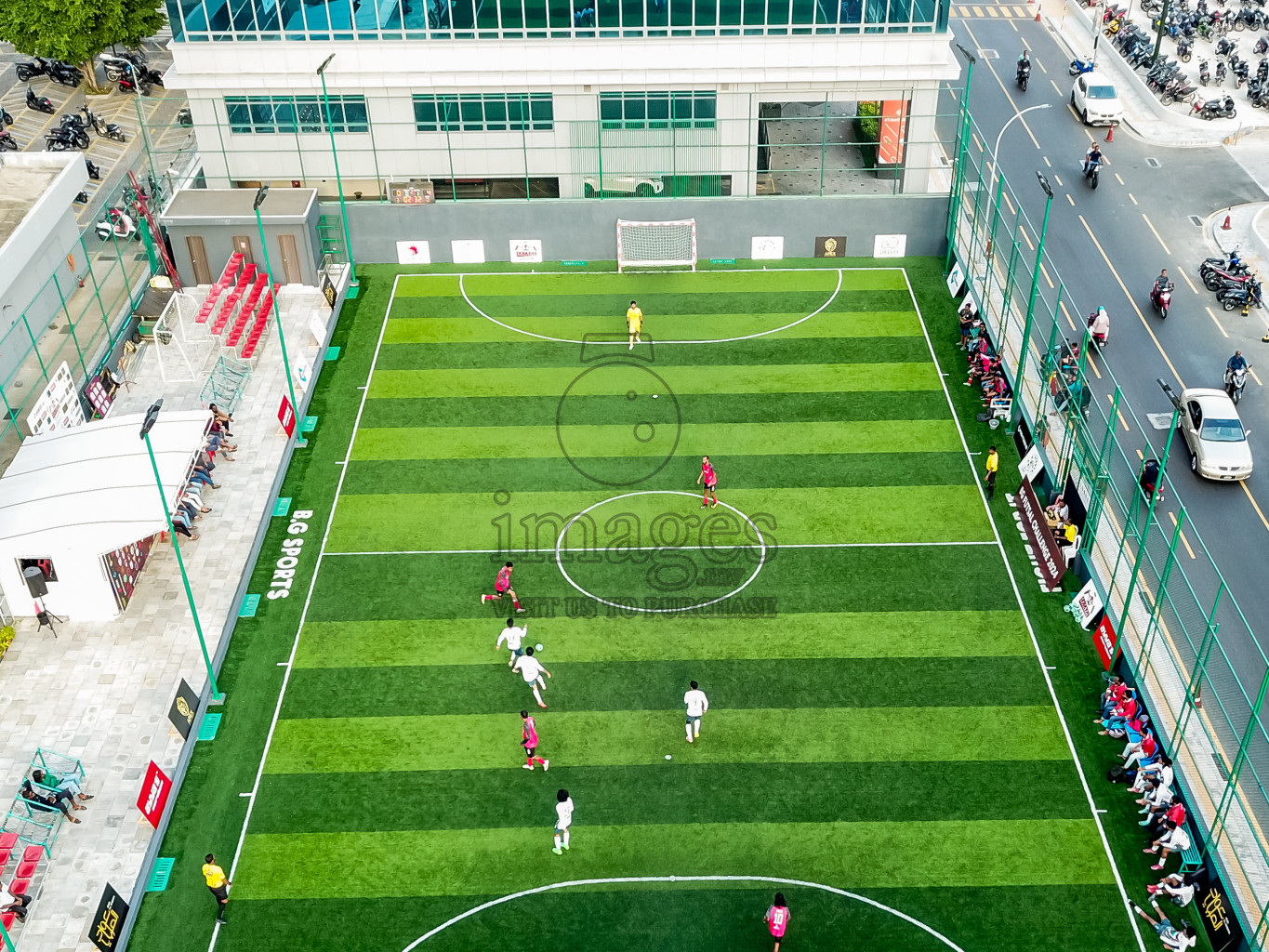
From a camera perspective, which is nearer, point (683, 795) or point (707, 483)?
point (683, 795)

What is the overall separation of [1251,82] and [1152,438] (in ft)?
88.3

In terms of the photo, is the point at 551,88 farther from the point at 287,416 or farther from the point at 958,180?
the point at 287,416

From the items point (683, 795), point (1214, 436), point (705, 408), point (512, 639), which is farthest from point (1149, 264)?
point (683, 795)

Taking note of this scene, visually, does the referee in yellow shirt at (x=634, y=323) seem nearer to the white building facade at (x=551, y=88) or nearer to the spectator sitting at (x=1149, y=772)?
the white building facade at (x=551, y=88)

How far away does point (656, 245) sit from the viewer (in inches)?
1689

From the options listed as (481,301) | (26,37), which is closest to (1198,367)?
(481,301)

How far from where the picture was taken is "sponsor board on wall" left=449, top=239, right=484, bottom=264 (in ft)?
141

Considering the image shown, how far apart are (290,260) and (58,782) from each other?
21182 mm

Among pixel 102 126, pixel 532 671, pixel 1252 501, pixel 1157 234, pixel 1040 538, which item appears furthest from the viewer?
pixel 102 126

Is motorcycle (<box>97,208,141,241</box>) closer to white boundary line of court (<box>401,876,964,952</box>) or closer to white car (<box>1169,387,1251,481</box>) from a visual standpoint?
white boundary line of court (<box>401,876,964,952</box>)

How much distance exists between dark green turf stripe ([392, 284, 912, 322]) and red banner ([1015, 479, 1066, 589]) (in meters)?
10.7

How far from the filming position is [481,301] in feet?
135

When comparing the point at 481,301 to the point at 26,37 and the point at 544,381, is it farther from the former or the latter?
the point at 26,37

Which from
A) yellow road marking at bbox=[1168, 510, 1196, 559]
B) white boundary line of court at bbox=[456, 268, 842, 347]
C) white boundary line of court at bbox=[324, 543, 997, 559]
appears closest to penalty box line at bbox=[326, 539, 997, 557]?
white boundary line of court at bbox=[324, 543, 997, 559]
